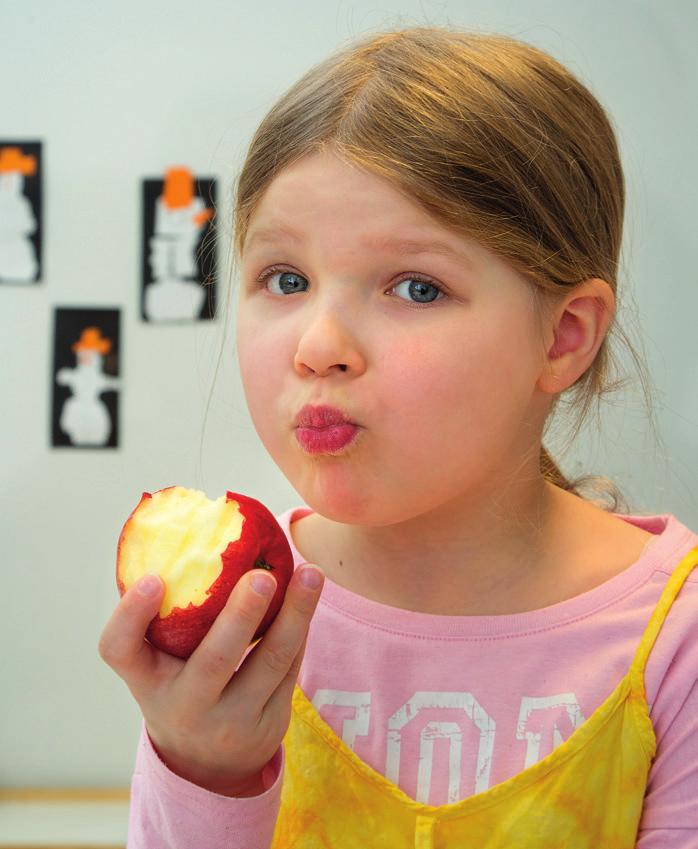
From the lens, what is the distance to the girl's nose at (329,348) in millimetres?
735

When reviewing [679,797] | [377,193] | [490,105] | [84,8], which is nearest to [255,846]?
[679,797]

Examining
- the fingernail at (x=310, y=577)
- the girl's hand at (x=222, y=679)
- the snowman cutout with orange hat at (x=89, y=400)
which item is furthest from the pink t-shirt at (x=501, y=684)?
the snowman cutout with orange hat at (x=89, y=400)

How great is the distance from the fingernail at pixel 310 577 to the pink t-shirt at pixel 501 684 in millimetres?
236

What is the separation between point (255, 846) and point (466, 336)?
1.43 feet

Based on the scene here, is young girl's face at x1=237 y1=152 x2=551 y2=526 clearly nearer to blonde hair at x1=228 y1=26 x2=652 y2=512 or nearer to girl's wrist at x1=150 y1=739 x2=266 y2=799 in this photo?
blonde hair at x1=228 y1=26 x2=652 y2=512

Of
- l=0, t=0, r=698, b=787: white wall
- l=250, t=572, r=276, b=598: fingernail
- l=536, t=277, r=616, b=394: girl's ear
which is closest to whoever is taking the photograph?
l=250, t=572, r=276, b=598: fingernail

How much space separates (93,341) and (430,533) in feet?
2.70

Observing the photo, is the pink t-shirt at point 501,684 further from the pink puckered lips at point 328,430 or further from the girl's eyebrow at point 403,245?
the girl's eyebrow at point 403,245

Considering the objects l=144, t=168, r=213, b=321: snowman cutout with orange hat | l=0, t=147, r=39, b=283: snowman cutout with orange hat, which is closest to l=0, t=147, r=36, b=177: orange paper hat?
l=0, t=147, r=39, b=283: snowman cutout with orange hat

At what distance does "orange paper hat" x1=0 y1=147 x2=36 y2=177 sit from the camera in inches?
61.4

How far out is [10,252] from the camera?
1568mm

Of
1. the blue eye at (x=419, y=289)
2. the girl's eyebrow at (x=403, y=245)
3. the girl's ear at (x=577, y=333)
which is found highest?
the girl's eyebrow at (x=403, y=245)

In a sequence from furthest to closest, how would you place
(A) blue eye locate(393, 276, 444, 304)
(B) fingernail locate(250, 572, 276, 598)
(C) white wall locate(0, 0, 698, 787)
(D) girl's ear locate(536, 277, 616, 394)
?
(C) white wall locate(0, 0, 698, 787)
(D) girl's ear locate(536, 277, 616, 394)
(A) blue eye locate(393, 276, 444, 304)
(B) fingernail locate(250, 572, 276, 598)

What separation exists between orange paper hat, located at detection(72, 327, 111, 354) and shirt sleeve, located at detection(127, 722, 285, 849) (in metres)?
0.89
